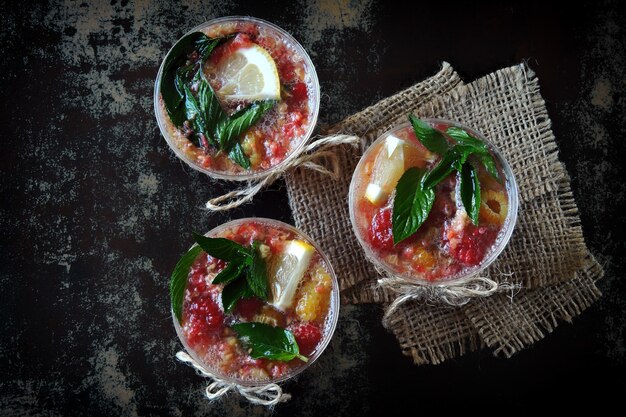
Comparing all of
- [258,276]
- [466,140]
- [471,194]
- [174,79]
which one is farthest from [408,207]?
[174,79]

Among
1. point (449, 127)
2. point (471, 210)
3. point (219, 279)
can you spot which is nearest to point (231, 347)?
point (219, 279)

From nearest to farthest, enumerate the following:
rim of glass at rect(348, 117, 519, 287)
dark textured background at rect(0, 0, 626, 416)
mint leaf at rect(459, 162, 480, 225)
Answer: mint leaf at rect(459, 162, 480, 225) → rim of glass at rect(348, 117, 519, 287) → dark textured background at rect(0, 0, 626, 416)

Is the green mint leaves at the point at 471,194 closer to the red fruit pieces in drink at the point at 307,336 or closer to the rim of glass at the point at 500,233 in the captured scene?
the rim of glass at the point at 500,233

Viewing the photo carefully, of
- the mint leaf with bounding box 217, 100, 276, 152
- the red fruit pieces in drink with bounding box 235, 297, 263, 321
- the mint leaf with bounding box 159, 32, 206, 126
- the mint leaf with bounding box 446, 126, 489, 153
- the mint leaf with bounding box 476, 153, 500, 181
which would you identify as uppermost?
the mint leaf with bounding box 159, 32, 206, 126

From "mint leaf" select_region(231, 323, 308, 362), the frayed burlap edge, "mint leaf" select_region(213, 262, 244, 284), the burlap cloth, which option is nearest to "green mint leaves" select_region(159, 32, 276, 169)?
the burlap cloth

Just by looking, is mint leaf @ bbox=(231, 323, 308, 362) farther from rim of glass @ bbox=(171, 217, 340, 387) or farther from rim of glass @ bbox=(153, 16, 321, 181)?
rim of glass @ bbox=(153, 16, 321, 181)

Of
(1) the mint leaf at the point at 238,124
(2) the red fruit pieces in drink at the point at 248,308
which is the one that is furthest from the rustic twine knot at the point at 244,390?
(1) the mint leaf at the point at 238,124
